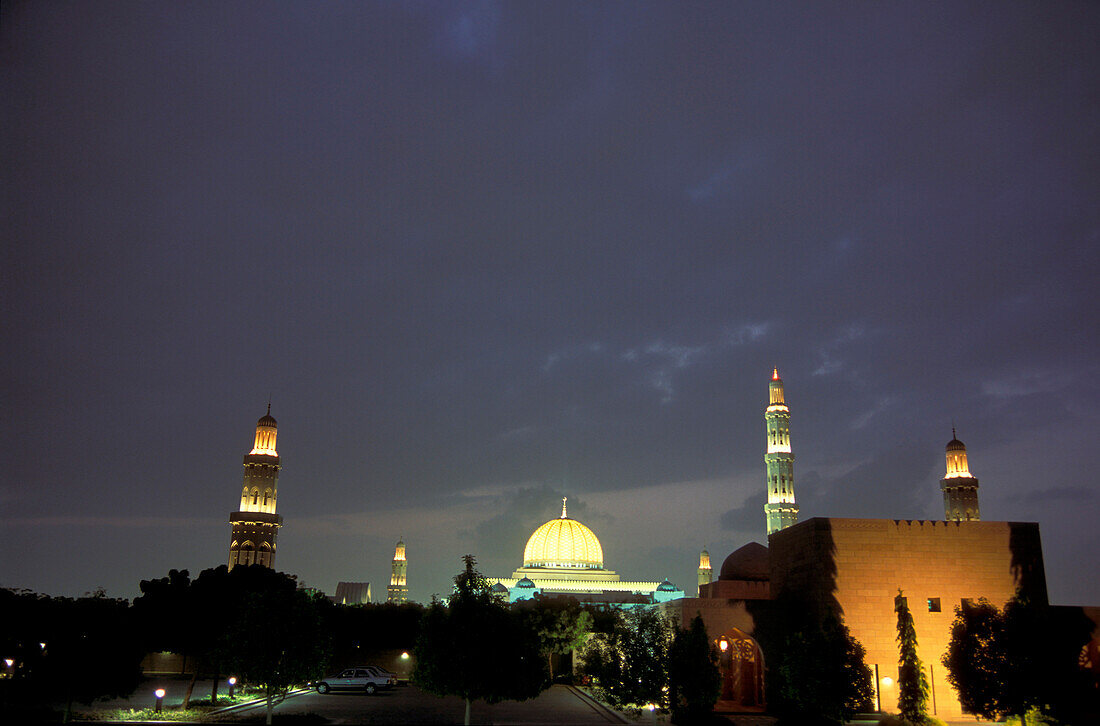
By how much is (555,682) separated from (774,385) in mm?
32729

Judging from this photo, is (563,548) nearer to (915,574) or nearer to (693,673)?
(915,574)

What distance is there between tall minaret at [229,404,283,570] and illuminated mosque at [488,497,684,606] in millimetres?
23014

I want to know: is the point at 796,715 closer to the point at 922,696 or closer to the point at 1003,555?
the point at 922,696

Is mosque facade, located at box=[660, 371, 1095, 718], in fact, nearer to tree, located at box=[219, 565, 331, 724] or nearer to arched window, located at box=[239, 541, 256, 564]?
tree, located at box=[219, 565, 331, 724]

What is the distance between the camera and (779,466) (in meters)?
63.6

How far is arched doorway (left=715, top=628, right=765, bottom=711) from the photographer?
30.7m

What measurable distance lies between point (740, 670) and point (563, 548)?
190 feet

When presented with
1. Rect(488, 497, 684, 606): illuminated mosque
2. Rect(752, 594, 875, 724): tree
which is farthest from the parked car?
Rect(488, 497, 684, 606): illuminated mosque

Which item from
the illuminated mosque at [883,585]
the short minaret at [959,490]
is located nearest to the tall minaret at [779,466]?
the short minaret at [959,490]

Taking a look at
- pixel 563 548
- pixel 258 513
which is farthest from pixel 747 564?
pixel 563 548

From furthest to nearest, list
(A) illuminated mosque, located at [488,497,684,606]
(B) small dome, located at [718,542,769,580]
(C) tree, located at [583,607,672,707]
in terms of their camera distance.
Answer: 1. (A) illuminated mosque, located at [488,497,684,606]
2. (B) small dome, located at [718,542,769,580]
3. (C) tree, located at [583,607,672,707]

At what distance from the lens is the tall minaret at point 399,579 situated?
113 metres

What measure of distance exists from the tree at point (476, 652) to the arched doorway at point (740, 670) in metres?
10.8

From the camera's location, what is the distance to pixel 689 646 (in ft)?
79.2
